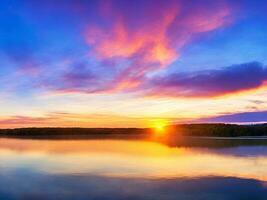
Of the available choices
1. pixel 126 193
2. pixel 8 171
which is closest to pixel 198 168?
pixel 126 193

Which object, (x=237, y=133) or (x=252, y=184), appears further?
(x=237, y=133)

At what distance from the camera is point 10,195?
14.5 m

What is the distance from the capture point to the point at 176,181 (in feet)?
58.2

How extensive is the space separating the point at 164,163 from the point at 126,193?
11.1m

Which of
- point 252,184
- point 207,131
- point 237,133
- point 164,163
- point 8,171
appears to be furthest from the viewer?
point 207,131

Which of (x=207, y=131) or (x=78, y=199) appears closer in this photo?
(x=78, y=199)

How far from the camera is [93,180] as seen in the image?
17828 millimetres

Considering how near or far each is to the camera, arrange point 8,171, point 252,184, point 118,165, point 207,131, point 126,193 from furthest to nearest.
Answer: point 207,131
point 118,165
point 8,171
point 252,184
point 126,193

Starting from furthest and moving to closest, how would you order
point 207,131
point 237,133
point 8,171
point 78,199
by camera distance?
point 207,131 < point 237,133 < point 8,171 < point 78,199

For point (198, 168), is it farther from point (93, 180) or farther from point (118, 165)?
point (93, 180)

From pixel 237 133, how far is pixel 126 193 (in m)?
67.3

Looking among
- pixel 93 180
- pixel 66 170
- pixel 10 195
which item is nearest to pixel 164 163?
pixel 66 170

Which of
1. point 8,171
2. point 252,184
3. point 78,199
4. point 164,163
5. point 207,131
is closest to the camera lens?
point 78,199

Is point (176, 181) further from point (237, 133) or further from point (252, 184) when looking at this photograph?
point (237, 133)
